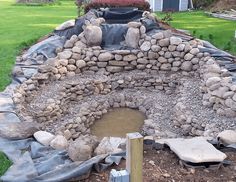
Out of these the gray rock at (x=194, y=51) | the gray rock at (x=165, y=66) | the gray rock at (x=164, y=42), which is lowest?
the gray rock at (x=165, y=66)

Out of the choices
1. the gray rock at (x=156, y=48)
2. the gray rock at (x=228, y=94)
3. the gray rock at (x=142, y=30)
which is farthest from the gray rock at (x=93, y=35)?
the gray rock at (x=228, y=94)

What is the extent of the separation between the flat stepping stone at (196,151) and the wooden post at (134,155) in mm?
1142

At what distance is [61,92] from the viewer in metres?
7.60

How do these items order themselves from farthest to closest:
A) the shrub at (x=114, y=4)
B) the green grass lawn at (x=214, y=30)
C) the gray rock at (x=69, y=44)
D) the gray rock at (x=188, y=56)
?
the shrub at (x=114, y=4)
the green grass lawn at (x=214, y=30)
the gray rock at (x=69, y=44)
the gray rock at (x=188, y=56)

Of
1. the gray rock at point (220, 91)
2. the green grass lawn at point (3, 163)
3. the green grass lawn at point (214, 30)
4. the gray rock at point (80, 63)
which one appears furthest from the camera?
the green grass lawn at point (214, 30)

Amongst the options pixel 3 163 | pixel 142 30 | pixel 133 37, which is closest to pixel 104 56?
pixel 133 37

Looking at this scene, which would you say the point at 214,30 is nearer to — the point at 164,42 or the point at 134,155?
the point at 164,42

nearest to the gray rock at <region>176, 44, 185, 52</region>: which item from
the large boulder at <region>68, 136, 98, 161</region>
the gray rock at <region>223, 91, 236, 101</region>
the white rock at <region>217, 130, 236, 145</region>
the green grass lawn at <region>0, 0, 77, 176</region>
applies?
the gray rock at <region>223, 91, 236, 101</region>

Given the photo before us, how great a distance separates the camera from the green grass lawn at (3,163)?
4113 mm

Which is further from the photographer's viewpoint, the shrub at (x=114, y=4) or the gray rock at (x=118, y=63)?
the shrub at (x=114, y=4)

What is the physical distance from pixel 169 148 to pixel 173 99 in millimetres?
3721

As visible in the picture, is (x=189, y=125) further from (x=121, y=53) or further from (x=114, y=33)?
(x=114, y=33)

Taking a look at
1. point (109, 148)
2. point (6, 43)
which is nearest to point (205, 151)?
point (109, 148)

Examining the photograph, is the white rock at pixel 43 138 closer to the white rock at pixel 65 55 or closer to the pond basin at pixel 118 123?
the pond basin at pixel 118 123
